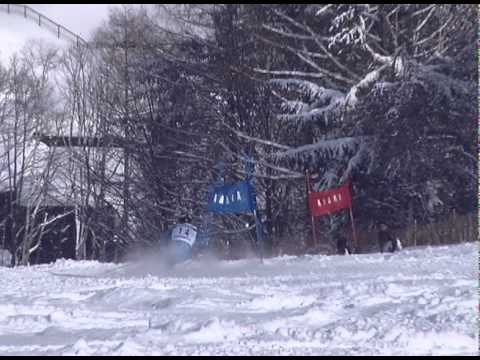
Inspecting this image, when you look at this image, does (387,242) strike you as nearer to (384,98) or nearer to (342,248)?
(342,248)

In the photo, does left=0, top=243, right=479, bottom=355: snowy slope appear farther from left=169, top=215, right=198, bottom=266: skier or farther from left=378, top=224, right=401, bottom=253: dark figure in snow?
left=169, top=215, right=198, bottom=266: skier

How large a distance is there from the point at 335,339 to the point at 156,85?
27.8 m

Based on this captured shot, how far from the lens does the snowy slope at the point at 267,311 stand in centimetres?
872

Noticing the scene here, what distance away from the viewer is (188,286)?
45.5 ft

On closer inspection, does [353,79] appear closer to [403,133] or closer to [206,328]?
[403,133]

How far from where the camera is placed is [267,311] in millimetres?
11008

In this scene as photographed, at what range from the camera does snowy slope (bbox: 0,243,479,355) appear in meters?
8.72

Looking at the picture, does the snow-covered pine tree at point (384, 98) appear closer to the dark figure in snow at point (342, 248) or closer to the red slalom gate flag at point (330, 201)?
the red slalom gate flag at point (330, 201)

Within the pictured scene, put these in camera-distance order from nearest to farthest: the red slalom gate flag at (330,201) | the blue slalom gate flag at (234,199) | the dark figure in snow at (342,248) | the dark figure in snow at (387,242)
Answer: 1. the dark figure in snow at (387,242)
2. the dark figure in snow at (342,248)
3. the blue slalom gate flag at (234,199)
4. the red slalom gate flag at (330,201)

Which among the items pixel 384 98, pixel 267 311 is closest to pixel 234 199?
pixel 384 98

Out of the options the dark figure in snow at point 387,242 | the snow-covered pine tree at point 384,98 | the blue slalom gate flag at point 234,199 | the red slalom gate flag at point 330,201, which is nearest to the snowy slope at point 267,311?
the dark figure in snow at point 387,242

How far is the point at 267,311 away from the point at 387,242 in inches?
356

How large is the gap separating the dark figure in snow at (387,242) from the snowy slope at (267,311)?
2706 mm

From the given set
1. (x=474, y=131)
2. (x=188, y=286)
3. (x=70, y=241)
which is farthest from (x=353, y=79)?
(x=70, y=241)
